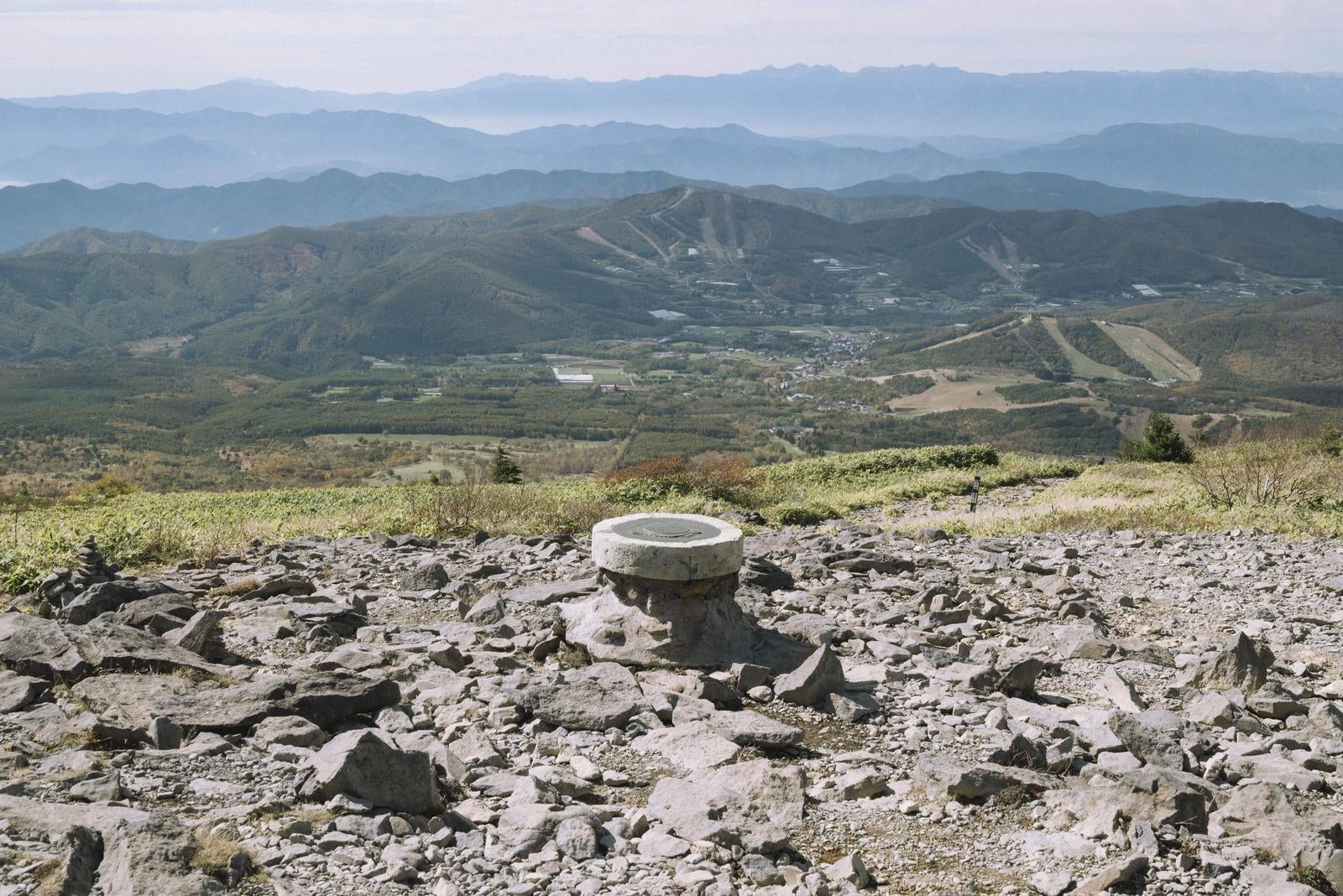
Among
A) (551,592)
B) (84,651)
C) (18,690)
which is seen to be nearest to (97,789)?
(18,690)

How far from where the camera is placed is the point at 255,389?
119 meters

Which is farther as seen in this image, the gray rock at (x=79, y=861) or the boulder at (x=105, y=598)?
the boulder at (x=105, y=598)

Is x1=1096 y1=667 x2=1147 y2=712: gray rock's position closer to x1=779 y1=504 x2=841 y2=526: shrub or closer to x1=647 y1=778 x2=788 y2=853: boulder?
x1=647 y1=778 x2=788 y2=853: boulder

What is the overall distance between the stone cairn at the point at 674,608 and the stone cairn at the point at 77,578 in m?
4.65

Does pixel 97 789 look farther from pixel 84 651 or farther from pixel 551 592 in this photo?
pixel 551 592

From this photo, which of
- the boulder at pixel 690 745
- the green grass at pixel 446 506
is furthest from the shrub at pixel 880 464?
the boulder at pixel 690 745

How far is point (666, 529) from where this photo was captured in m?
9.00

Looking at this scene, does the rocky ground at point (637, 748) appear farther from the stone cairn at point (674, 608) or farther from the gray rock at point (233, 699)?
the stone cairn at point (674, 608)

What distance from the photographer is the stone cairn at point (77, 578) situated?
9.39 metres

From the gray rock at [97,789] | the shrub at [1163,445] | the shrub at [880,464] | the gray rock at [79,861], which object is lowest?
the shrub at [880,464]

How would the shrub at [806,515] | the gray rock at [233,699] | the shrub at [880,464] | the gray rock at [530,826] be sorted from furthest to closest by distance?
the shrub at [880,464], the shrub at [806,515], the gray rock at [233,699], the gray rock at [530,826]

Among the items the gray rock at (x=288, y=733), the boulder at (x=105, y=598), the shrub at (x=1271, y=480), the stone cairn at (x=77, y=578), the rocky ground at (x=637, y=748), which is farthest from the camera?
the shrub at (x=1271, y=480)

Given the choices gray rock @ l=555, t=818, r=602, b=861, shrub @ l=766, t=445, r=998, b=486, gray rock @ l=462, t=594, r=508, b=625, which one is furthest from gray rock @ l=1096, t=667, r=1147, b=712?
shrub @ l=766, t=445, r=998, b=486

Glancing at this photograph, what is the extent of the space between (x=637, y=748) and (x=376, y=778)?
1.86m
